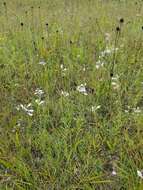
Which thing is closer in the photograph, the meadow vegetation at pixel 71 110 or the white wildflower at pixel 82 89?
the meadow vegetation at pixel 71 110

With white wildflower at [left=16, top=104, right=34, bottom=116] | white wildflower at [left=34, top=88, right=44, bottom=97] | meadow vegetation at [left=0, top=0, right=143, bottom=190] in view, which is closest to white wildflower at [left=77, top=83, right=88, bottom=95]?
meadow vegetation at [left=0, top=0, right=143, bottom=190]

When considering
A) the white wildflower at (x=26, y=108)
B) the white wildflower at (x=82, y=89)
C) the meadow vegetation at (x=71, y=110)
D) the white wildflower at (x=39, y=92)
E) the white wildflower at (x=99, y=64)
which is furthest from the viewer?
the white wildflower at (x=99, y=64)

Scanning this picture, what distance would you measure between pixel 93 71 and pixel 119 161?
1318 millimetres

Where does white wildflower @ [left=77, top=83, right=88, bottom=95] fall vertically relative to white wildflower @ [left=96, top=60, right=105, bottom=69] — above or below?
below

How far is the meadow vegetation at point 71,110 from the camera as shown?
2330 mm

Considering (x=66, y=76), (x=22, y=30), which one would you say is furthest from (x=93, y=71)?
(x=22, y=30)

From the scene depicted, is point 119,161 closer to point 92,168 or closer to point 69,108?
point 92,168

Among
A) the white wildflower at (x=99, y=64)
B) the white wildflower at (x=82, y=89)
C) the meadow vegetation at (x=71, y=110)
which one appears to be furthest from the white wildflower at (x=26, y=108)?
the white wildflower at (x=99, y=64)

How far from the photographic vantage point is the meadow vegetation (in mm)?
2330

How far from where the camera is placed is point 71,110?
9.61 feet

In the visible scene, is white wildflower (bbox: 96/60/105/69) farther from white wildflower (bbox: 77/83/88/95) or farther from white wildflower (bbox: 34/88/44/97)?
white wildflower (bbox: 34/88/44/97)

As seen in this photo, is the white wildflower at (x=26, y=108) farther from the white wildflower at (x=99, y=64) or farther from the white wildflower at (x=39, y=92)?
the white wildflower at (x=99, y=64)

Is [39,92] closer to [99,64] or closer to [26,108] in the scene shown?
[26,108]

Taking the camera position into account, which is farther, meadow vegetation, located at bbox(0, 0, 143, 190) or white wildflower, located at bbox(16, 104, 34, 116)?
white wildflower, located at bbox(16, 104, 34, 116)
